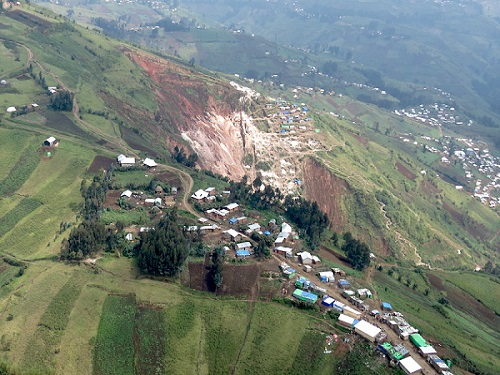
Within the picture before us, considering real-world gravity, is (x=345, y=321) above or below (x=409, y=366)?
below

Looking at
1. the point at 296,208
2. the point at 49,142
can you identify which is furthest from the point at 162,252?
the point at 49,142

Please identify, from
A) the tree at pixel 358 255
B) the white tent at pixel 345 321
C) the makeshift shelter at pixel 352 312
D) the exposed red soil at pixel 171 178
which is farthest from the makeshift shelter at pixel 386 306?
the exposed red soil at pixel 171 178

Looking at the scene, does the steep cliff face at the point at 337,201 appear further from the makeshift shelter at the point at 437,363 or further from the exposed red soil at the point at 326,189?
the makeshift shelter at the point at 437,363

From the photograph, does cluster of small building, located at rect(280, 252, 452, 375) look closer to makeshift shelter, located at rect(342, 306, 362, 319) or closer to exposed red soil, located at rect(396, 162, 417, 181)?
makeshift shelter, located at rect(342, 306, 362, 319)

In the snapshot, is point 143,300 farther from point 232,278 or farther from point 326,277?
point 326,277

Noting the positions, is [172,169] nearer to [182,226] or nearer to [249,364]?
[182,226]

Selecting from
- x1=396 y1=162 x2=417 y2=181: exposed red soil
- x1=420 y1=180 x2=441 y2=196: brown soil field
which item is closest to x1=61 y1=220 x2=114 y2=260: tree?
x1=396 y1=162 x2=417 y2=181: exposed red soil
